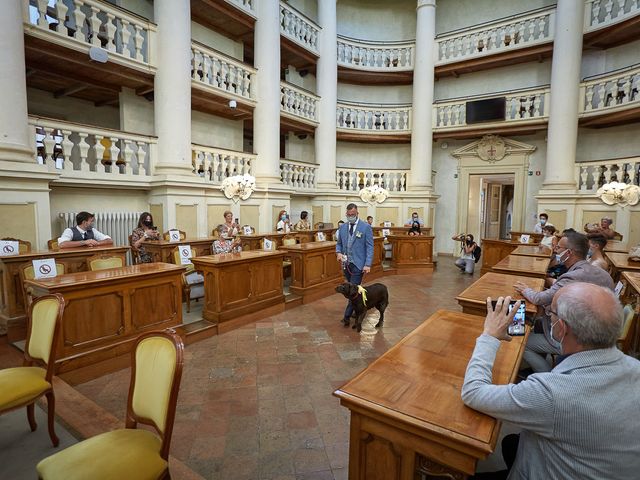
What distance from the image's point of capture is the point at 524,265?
4672 mm

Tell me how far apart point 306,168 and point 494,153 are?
6.73 m

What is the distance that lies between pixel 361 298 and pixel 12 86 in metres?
5.99

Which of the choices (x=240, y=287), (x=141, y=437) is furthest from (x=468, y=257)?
(x=141, y=437)

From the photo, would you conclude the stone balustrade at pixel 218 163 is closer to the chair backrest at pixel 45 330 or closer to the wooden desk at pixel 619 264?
the chair backrest at pixel 45 330

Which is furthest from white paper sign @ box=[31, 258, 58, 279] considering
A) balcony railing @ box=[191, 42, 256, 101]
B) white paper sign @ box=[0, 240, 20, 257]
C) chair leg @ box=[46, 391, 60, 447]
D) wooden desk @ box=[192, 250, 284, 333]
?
balcony railing @ box=[191, 42, 256, 101]

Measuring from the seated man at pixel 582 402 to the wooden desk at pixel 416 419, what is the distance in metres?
0.15

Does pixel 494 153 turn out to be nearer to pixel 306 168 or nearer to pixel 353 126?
pixel 353 126

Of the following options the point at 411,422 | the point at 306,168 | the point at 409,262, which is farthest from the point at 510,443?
the point at 306,168

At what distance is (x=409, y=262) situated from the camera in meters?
9.83

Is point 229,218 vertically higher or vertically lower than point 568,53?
lower

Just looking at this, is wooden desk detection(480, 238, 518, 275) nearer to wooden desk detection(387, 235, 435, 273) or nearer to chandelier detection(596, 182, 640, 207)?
wooden desk detection(387, 235, 435, 273)

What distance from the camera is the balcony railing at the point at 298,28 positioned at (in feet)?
33.5

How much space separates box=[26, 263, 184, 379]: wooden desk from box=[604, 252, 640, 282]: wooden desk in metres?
5.64

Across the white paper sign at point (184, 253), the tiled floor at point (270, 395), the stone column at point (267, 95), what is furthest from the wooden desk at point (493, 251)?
the white paper sign at point (184, 253)
